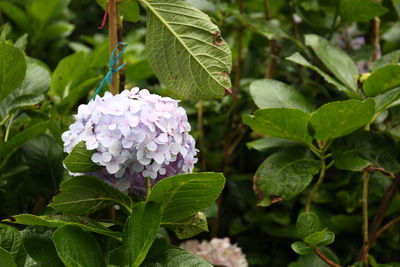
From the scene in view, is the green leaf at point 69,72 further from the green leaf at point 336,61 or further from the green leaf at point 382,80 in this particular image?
the green leaf at point 382,80

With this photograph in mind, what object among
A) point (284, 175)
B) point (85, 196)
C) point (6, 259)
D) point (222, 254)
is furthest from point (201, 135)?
point (6, 259)

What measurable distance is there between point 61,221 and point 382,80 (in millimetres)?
656

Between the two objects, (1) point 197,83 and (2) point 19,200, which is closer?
(1) point 197,83

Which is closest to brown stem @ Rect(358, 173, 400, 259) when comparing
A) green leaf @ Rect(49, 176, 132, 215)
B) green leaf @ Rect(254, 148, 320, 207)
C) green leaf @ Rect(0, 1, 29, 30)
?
green leaf @ Rect(254, 148, 320, 207)

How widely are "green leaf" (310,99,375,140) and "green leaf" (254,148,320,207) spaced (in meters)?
0.07

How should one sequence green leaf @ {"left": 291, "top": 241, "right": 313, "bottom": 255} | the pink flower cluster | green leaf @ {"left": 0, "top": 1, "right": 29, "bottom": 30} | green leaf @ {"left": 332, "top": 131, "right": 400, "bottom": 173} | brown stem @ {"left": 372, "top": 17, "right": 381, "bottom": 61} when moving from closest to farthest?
green leaf @ {"left": 291, "top": 241, "right": 313, "bottom": 255} < green leaf @ {"left": 332, "top": 131, "right": 400, "bottom": 173} < the pink flower cluster < brown stem @ {"left": 372, "top": 17, "right": 381, "bottom": 61} < green leaf @ {"left": 0, "top": 1, "right": 29, "bottom": 30}

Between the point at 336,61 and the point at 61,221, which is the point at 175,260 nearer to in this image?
the point at 61,221

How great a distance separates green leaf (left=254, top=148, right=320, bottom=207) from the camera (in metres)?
1.08

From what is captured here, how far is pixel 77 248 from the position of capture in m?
0.80

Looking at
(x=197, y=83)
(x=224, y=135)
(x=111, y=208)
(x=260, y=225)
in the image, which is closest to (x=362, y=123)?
(x=197, y=83)

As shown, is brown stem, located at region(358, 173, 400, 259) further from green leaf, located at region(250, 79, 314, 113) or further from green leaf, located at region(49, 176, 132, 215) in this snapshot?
green leaf, located at region(49, 176, 132, 215)

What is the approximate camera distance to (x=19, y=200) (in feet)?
3.83

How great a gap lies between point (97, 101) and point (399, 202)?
790 mm

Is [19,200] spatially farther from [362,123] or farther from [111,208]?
[362,123]
